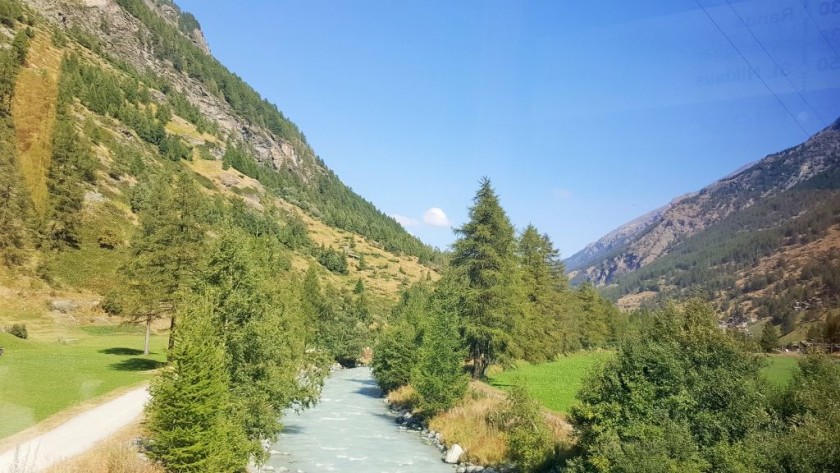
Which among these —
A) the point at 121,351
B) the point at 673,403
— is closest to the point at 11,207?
the point at 121,351

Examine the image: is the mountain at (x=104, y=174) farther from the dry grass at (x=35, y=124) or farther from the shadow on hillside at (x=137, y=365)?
the shadow on hillside at (x=137, y=365)

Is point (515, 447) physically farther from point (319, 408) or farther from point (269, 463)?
point (319, 408)

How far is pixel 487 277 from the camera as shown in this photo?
39.0m

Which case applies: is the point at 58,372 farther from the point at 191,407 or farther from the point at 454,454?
the point at 454,454

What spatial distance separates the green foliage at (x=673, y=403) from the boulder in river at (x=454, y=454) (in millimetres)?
8888

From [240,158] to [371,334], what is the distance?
106 m

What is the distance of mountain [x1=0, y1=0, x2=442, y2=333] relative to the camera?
5469cm

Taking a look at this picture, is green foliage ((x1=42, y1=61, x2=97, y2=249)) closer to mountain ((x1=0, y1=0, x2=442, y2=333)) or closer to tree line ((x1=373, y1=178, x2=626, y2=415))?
mountain ((x1=0, y1=0, x2=442, y2=333))

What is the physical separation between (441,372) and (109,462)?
20488 millimetres

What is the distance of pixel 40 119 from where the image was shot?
72.6 m

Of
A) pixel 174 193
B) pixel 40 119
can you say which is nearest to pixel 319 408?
pixel 174 193

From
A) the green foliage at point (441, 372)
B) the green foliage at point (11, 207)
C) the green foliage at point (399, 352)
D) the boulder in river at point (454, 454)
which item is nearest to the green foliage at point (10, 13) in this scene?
the green foliage at point (11, 207)

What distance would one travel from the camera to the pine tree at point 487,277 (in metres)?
38.5

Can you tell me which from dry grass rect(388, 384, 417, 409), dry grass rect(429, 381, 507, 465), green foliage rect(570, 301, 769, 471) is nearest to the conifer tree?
dry grass rect(388, 384, 417, 409)
